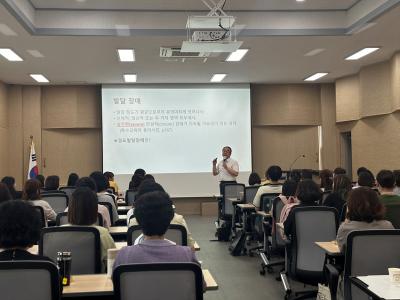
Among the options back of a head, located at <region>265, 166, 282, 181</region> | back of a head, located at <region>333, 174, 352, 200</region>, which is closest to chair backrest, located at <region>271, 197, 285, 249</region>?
back of a head, located at <region>333, 174, 352, 200</region>

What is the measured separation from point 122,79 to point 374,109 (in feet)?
18.3

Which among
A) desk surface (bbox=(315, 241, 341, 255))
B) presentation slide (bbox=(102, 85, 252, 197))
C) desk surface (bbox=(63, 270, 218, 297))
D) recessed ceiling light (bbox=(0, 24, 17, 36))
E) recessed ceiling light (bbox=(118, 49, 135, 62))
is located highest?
recessed ceiling light (bbox=(0, 24, 17, 36))

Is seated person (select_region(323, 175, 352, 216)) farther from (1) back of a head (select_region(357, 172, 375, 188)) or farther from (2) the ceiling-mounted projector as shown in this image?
(2) the ceiling-mounted projector

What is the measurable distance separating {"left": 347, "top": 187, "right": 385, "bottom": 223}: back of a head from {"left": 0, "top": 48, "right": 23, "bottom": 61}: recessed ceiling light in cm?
659

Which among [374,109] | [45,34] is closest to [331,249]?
[45,34]

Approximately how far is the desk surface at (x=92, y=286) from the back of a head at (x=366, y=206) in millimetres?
1232

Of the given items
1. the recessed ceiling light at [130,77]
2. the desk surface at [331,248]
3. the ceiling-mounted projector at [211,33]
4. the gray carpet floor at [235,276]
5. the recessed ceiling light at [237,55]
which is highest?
the recessed ceiling light at [237,55]

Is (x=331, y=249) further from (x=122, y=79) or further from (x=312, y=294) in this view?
(x=122, y=79)

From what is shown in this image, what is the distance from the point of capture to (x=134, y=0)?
6699 millimetres

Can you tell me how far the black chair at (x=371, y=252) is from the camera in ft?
9.68

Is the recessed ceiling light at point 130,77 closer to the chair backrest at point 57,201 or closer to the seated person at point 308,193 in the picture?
the chair backrest at point 57,201

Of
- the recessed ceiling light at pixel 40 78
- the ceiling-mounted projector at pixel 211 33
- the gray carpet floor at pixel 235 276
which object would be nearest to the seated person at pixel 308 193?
the gray carpet floor at pixel 235 276

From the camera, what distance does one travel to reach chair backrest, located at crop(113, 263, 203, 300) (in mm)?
2068

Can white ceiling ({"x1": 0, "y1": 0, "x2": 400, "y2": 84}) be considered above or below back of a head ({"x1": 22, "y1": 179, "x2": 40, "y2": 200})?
above
